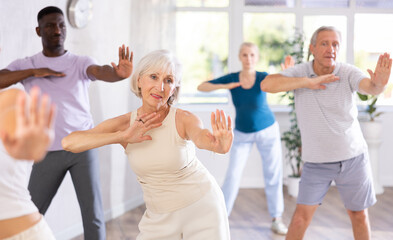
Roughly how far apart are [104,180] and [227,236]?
2.44 m

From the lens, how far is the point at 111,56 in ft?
13.8

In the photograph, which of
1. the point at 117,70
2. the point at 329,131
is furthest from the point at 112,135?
the point at 329,131

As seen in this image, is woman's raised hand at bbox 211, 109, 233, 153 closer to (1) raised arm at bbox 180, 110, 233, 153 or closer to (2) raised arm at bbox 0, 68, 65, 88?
(1) raised arm at bbox 180, 110, 233, 153

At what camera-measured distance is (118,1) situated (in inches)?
169

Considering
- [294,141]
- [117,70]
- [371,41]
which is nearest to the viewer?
Answer: [117,70]

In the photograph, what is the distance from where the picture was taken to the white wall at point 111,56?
319 centimetres

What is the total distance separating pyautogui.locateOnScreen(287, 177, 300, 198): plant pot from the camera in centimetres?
511

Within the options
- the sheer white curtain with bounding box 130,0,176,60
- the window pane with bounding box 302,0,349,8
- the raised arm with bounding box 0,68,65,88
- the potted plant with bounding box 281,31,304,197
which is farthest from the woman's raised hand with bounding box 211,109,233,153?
the window pane with bounding box 302,0,349,8

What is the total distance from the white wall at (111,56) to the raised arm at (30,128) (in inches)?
76.4

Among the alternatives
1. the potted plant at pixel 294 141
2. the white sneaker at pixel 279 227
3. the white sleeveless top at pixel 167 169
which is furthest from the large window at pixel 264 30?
the white sleeveless top at pixel 167 169

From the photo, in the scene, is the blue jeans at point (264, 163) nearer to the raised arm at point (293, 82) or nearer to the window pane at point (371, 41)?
the raised arm at point (293, 82)

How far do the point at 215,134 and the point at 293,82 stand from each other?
3.67ft

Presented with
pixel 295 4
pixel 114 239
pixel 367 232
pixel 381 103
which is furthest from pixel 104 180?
pixel 381 103

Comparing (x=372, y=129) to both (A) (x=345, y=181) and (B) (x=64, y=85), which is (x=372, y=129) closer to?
(A) (x=345, y=181)
